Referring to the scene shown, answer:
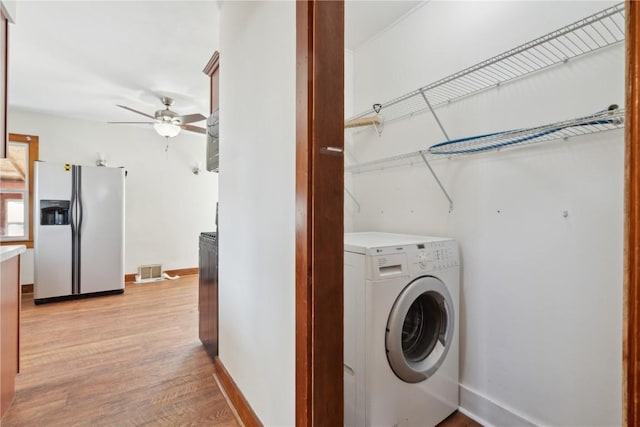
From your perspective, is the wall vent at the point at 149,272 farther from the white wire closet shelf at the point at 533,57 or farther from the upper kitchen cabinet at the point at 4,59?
the white wire closet shelf at the point at 533,57

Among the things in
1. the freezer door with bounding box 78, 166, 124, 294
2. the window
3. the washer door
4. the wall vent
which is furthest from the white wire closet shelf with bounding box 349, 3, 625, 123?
the window

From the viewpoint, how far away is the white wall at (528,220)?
1.22m

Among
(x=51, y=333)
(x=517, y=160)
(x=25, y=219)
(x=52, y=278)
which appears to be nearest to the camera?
(x=517, y=160)

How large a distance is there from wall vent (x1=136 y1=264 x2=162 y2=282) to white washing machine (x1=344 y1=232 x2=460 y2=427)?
426 cm

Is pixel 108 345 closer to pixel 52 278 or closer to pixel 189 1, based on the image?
pixel 52 278

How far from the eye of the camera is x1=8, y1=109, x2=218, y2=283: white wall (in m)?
4.10

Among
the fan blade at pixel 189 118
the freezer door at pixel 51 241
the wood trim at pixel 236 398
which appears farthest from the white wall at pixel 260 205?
the freezer door at pixel 51 241

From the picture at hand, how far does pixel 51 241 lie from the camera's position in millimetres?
3521

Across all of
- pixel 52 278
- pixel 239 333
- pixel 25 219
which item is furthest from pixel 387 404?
pixel 25 219

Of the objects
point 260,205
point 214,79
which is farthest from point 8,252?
point 214,79

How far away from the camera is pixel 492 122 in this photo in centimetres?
159

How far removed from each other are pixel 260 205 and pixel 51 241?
12.2 ft

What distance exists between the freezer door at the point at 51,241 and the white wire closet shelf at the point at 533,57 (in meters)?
3.93

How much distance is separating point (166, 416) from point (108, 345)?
4.11 ft
